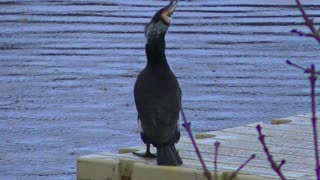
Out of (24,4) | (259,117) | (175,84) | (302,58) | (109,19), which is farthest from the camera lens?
(24,4)

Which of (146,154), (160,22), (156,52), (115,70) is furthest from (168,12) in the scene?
(115,70)

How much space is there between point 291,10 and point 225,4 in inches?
48.3

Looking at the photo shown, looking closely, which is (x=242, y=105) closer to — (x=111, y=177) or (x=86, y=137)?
(x=86, y=137)

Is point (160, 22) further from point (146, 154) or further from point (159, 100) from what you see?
point (146, 154)

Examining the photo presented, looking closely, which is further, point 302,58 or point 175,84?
point 302,58

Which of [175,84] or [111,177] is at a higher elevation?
[175,84]

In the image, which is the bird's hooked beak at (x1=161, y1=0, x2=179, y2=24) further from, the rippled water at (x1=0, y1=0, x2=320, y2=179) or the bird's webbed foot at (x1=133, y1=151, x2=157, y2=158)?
the rippled water at (x1=0, y1=0, x2=320, y2=179)

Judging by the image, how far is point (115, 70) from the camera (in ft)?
40.2

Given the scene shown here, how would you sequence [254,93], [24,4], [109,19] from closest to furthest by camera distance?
[254,93], [109,19], [24,4]

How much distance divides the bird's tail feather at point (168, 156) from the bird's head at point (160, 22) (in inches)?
24.6

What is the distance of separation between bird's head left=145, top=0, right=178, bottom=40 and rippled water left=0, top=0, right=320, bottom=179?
7.97 feet

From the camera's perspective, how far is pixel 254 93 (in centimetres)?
1116

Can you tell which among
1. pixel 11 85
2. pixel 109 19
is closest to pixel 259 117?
pixel 11 85

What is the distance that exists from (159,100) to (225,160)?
1.44 ft
